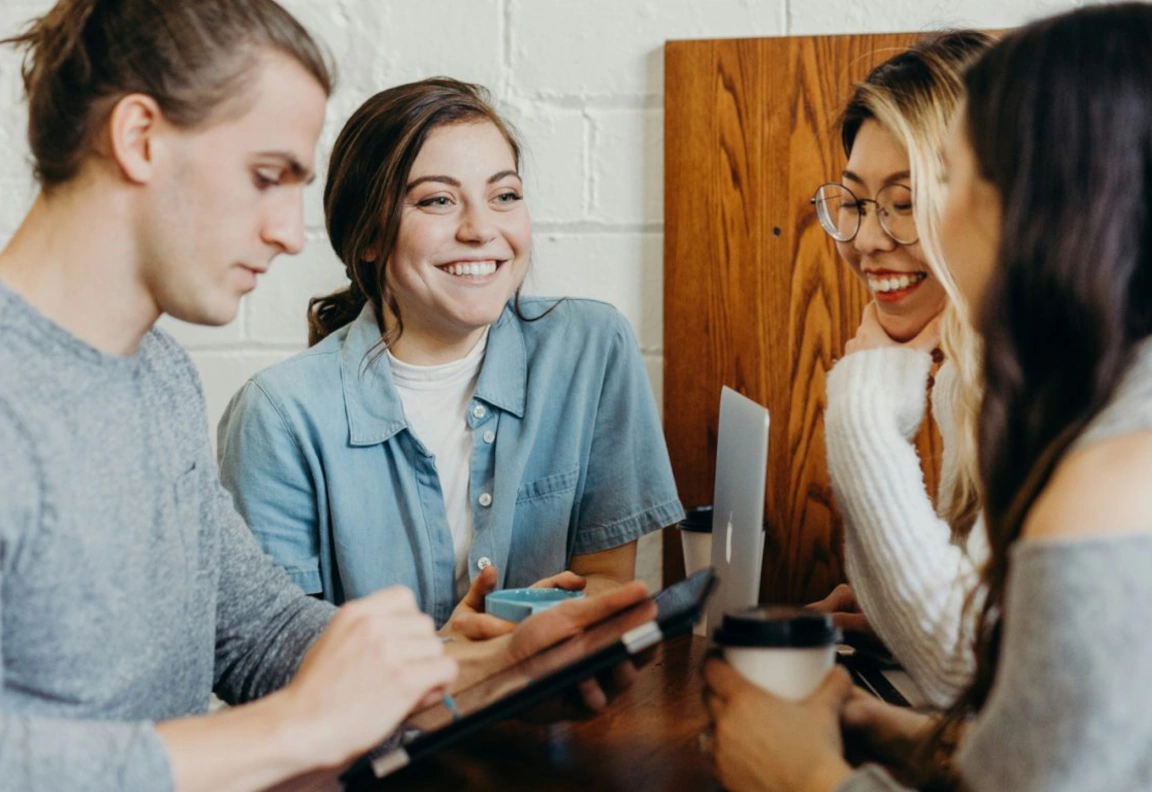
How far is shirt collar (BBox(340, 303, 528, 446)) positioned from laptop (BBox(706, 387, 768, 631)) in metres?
0.39

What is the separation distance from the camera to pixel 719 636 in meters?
0.83

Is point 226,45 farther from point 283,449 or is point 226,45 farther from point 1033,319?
point 283,449

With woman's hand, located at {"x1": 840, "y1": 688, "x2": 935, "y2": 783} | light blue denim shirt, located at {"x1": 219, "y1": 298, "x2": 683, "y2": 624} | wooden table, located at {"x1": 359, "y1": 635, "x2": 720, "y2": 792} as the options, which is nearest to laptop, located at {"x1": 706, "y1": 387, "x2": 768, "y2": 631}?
wooden table, located at {"x1": 359, "y1": 635, "x2": 720, "y2": 792}

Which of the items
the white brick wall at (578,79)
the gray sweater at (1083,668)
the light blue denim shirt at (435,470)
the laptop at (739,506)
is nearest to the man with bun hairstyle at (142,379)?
the laptop at (739,506)

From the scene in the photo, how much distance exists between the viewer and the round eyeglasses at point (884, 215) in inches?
56.5

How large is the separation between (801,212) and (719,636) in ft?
3.67

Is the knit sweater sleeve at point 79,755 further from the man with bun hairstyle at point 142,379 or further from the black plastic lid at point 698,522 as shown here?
the black plastic lid at point 698,522

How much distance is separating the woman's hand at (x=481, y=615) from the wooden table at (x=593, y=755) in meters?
0.16

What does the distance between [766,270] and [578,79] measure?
40cm

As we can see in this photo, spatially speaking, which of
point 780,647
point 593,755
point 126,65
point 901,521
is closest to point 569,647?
point 593,755

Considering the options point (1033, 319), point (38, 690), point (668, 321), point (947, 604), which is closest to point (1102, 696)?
point (1033, 319)

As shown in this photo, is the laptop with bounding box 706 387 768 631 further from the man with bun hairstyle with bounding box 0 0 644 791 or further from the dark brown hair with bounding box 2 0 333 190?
the dark brown hair with bounding box 2 0 333 190

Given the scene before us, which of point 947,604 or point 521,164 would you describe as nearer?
point 947,604

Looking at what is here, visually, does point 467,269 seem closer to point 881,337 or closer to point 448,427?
point 448,427
